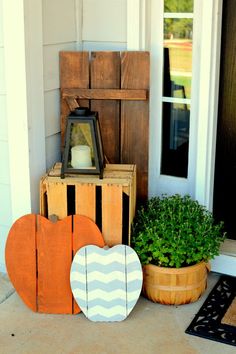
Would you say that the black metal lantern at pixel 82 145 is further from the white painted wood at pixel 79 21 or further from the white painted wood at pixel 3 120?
the white painted wood at pixel 79 21

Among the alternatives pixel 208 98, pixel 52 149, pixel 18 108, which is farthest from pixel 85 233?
pixel 208 98

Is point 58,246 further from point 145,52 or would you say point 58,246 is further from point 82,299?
point 145,52

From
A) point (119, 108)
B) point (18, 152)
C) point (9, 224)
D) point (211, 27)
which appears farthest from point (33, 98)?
point (211, 27)

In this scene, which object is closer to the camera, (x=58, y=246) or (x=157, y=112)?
(x=58, y=246)

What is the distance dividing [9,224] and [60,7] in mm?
1122

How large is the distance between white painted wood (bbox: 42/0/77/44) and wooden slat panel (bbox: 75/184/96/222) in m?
0.74

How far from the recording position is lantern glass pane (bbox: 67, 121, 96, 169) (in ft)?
9.07

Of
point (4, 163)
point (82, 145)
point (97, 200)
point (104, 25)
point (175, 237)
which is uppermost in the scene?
point (104, 25)

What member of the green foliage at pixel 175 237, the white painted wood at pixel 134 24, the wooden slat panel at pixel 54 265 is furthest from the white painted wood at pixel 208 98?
the wooden slat panel at pixel 54 265

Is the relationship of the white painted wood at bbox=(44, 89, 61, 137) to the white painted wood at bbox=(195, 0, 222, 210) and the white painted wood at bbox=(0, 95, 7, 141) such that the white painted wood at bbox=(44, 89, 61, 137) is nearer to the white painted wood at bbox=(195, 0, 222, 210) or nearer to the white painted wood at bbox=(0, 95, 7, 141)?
the white painted wood at bbox=(0, 95, 7, 141)

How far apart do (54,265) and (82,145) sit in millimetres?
573

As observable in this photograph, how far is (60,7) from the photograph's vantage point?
2.96 m

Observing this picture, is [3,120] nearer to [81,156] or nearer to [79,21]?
[81,156]

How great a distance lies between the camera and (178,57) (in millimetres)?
3014
